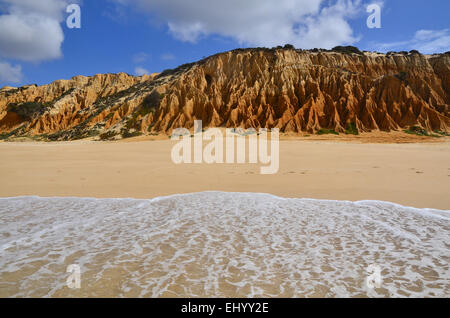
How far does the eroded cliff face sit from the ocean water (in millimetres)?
28907

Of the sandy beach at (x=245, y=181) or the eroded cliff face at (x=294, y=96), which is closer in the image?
the sandy beach at (x=245, y=181)

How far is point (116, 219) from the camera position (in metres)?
4.79

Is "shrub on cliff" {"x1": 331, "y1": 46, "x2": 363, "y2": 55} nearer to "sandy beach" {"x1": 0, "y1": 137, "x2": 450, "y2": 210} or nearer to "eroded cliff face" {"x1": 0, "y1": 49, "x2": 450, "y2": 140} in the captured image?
"eroded cliff face" {"x1": 0, "y1": 49, "x2": 450, "y2": 140}

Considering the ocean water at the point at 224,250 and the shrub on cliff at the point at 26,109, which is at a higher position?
the shrub on cliff at the point at 26,109

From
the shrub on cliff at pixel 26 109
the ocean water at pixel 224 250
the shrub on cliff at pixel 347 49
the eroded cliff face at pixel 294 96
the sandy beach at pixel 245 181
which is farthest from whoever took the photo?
the shrub on cliff at pixel 26 109

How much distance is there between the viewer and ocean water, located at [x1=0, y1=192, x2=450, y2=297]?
258cm

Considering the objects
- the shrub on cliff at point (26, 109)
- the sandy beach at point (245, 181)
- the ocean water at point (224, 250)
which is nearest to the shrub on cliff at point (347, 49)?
the sandy beach at point (245, 181)

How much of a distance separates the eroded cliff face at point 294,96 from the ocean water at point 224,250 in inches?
1138

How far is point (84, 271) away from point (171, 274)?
1057 millimetres

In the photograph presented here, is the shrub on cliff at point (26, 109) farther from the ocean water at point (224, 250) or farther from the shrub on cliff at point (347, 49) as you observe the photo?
the ocean water at point (224, 250)

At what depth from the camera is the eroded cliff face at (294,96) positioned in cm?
3275

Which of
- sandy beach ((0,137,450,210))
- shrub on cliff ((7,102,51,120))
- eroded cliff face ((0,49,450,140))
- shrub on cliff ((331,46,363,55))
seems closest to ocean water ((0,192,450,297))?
sandy beach ((0,137,450,210))

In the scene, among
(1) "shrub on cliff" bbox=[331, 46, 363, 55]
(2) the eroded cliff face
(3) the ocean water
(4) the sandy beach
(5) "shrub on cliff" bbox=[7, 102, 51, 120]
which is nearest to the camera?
(3) the ocean water

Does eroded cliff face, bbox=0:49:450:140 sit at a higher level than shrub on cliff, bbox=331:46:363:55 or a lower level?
lower
